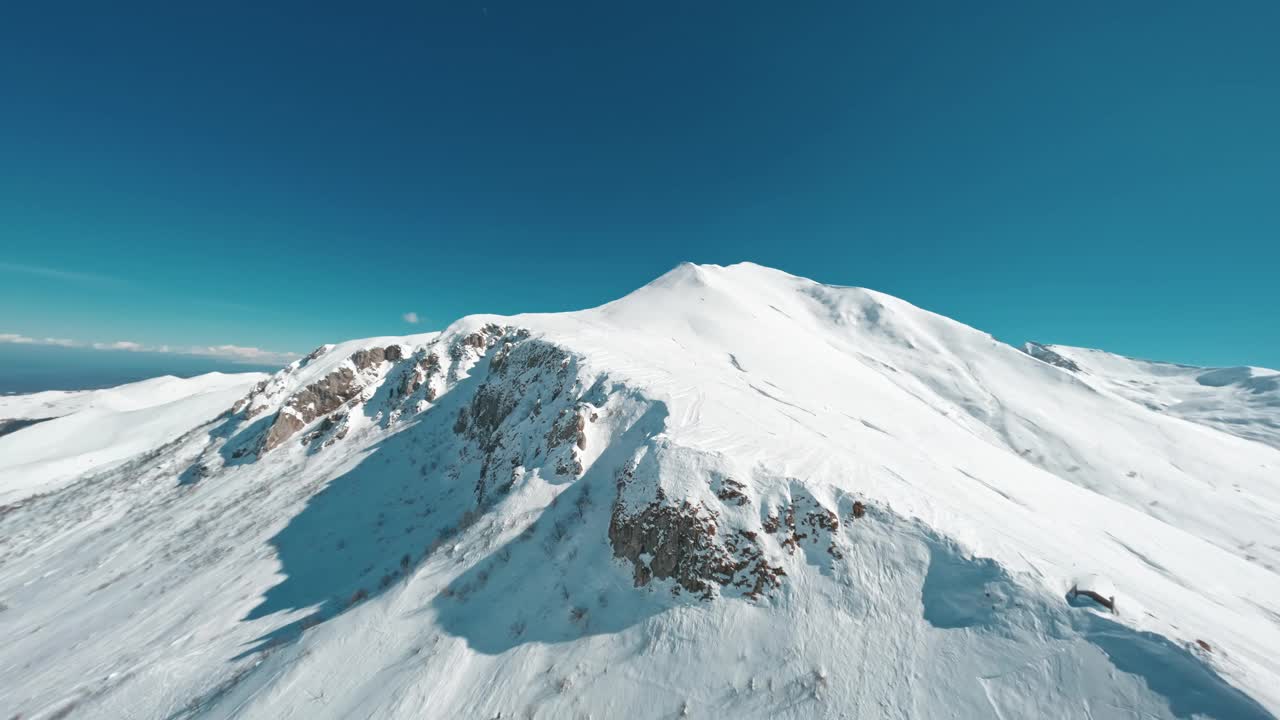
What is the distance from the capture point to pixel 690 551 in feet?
35.8

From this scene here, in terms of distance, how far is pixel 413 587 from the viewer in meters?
12.7

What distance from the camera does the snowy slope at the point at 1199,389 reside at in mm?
74812

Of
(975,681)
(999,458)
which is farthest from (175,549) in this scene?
(999,458)

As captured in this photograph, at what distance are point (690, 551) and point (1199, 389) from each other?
161 m

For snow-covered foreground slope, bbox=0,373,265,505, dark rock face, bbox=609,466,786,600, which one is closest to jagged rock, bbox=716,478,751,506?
dark rock face, bbox=609,466,786,600

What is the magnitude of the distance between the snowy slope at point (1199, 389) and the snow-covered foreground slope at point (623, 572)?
72.1 meters

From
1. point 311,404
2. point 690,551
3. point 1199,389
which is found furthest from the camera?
point 1199,389

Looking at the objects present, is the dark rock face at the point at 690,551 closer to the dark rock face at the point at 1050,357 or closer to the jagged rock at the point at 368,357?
the jagged rock at the point at 368,357

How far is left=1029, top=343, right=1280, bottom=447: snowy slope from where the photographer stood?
7481cm

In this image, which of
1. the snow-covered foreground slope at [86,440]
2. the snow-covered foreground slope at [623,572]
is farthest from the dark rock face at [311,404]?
the snow-covered foreground slope at [86,440]

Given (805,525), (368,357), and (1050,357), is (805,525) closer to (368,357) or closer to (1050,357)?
(368,357)

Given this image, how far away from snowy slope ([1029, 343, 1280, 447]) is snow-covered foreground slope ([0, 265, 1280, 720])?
72.1m

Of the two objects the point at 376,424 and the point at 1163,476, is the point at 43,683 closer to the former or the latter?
the point at 376,424

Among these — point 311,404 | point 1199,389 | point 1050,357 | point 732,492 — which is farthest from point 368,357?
point 1199,389
